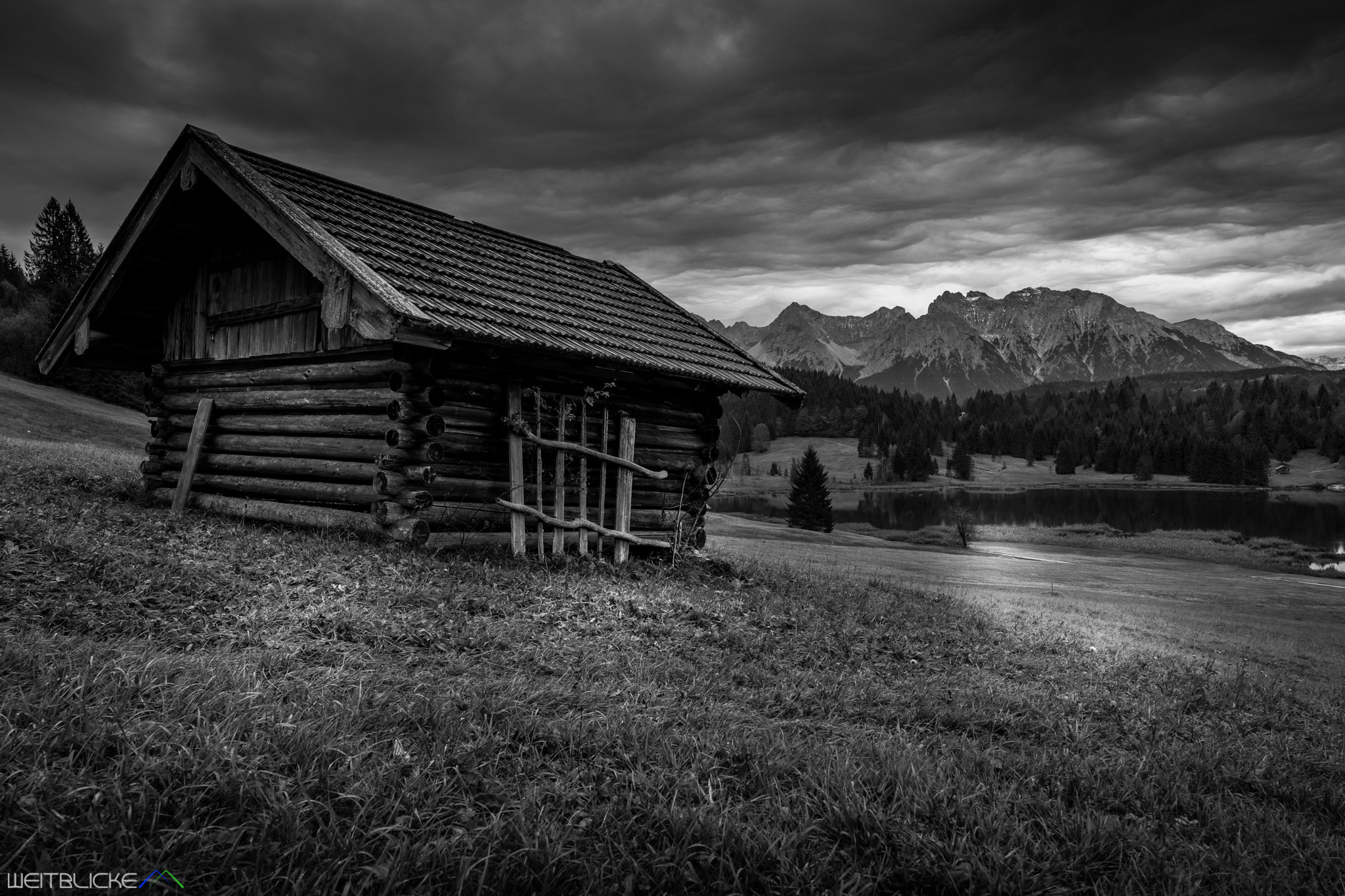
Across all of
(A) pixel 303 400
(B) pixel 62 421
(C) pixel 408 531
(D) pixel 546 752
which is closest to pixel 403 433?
(C) pixel 408 531

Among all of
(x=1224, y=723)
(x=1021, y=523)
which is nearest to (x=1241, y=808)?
(x=1224, y=723)

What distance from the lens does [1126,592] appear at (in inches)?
1014

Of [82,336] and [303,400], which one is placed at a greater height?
[82,336]

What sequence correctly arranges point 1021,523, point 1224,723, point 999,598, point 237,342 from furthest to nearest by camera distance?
point 1021,523 → point 999,598 → point 237,342 → point 1224,723

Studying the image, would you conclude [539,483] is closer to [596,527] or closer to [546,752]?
[596,527]

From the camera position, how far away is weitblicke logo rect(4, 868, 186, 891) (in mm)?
2377

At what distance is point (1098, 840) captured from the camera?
3.64 metres

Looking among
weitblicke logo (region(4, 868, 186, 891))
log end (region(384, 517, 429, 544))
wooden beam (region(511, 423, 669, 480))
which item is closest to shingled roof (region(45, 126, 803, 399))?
wooden beam (region(511, 423, 669, 480))

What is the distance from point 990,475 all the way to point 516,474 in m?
169

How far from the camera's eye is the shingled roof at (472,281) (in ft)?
31.9

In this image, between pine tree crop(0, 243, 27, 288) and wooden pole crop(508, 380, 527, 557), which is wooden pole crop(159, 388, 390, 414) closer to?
wooden pole crop(508, 380, 527, 557)

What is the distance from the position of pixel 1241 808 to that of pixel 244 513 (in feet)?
40.0

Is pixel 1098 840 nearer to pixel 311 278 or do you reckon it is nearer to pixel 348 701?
pixel 348 701

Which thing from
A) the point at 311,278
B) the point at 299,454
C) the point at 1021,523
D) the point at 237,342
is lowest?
the point at 1021,523
